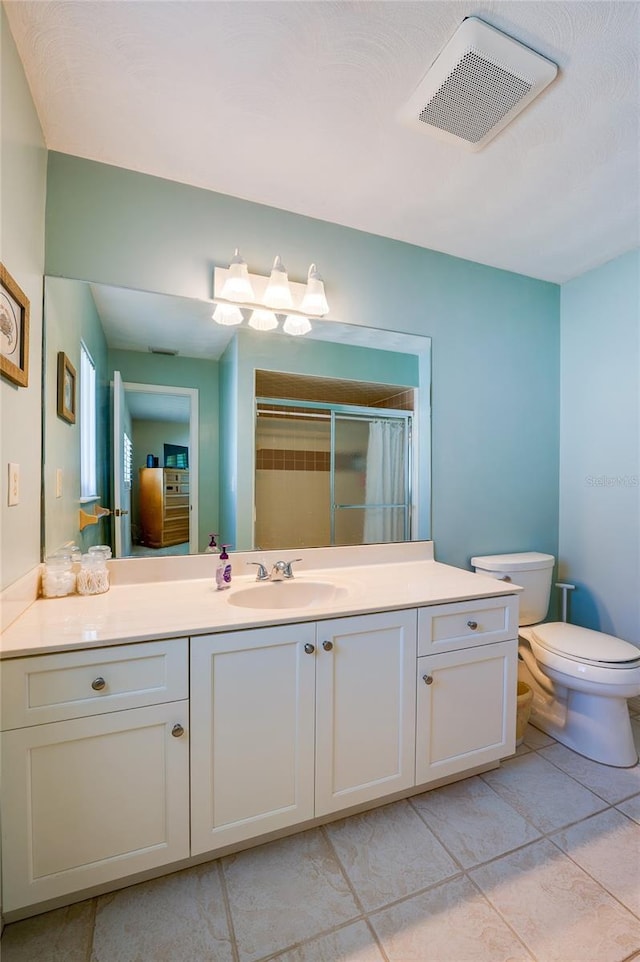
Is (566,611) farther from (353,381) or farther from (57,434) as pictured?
(57,434)

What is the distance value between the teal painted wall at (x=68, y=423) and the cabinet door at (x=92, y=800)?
2.11 feet

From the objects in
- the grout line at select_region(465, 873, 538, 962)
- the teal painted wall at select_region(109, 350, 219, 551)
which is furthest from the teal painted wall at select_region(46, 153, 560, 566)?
the grout line at select_region(465, 873, 538, 962)

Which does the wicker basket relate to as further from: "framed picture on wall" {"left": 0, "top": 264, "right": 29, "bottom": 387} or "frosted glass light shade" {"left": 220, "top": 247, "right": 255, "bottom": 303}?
"framed picture on wall" {"left": 0, "top": 264, "right": 29, "bottom": 387}

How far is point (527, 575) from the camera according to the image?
2.13m

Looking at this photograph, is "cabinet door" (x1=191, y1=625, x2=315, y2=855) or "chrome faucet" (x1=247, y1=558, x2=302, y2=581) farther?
"chrome faucet" (x1=247, y1=558, x2=302, y2=581)

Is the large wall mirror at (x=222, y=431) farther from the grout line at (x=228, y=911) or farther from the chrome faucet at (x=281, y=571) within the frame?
the grout line at (x=228, y=911)

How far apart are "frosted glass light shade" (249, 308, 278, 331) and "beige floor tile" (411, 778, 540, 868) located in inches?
76.7

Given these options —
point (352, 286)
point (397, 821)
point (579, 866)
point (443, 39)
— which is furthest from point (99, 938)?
point (443, 39)

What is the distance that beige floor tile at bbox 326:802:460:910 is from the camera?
1.19 meters

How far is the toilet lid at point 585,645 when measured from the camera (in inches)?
66.4

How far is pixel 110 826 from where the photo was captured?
108cm

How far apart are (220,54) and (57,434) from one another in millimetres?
1243

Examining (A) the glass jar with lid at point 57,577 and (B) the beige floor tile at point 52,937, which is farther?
(A) the glass jar with lid at point 57,577

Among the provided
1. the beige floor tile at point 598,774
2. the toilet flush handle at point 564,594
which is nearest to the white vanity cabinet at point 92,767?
the beige floor tile at point 598,774
